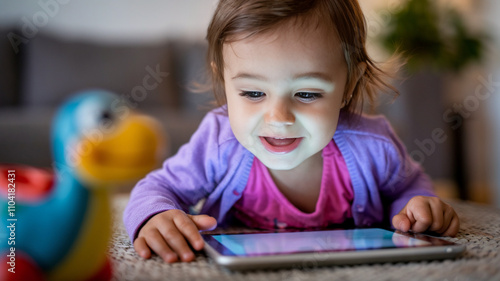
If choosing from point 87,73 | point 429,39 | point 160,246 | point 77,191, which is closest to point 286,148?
point 160,246

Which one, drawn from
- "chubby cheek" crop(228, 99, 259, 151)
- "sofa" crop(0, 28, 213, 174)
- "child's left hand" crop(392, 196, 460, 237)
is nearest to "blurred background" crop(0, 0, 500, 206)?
"sofa" crop(0, 28, 213, 174)

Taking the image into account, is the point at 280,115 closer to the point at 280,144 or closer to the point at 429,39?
the point at 280,144

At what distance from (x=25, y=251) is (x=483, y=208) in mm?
852

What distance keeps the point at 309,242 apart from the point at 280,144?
0.18m

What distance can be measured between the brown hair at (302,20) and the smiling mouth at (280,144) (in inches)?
5.3

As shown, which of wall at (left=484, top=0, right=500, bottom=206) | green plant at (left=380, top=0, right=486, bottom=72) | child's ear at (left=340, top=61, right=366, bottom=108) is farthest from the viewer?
wall at (left=484, top=0, right=500, bottom=206)

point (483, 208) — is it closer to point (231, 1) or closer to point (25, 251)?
point (231, 1)

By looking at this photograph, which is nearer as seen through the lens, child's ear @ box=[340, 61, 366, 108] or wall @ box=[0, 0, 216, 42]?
child's ear @ box=[340, 61, 366, 108]

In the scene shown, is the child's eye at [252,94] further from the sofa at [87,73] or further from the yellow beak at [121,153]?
the sofa at [87,73]

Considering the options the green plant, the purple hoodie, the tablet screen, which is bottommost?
the tablet screen

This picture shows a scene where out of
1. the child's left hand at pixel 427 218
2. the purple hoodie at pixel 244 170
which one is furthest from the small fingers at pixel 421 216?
the purple hoodie at pixel 244 170

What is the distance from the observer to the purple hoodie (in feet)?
2.58

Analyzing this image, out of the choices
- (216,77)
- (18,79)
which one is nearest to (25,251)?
(216,77)

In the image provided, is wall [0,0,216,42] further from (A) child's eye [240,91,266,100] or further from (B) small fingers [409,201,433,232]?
(B) small fingers [409,201,433,232]
